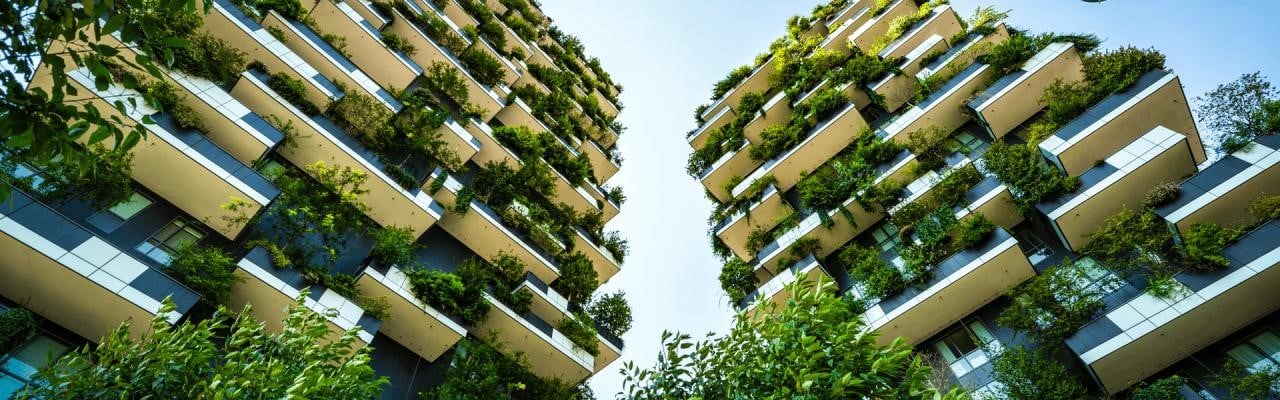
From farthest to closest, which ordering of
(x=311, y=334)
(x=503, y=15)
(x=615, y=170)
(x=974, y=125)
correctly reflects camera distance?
(x=503, y=15) → (x=615, y=170) → (x=974, y=125) → (x=311, y=334)

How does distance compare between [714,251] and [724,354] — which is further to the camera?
[714,251]

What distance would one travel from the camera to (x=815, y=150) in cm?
2198

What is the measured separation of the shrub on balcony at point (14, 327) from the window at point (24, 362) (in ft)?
0.65

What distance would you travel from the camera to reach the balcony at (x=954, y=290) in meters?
14.7

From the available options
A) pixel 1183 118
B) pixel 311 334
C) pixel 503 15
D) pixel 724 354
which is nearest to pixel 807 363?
pixel 724 354

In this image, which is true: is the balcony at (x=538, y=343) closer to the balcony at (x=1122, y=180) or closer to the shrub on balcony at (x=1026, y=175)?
the shrub on balcony at (x=1026, y=175)

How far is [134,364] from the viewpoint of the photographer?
7.12 meters

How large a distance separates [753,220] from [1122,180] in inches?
461

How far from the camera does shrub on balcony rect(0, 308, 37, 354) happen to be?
30.9 ft

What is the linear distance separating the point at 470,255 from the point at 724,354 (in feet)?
45.9

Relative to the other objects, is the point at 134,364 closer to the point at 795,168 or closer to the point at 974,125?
the point at 795,168

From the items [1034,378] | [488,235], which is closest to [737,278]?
[488,235]

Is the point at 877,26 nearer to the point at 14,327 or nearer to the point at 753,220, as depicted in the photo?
the point at 753,220

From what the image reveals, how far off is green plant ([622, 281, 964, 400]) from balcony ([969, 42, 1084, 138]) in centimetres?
1417
